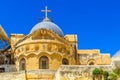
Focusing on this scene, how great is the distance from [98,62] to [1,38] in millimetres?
13257

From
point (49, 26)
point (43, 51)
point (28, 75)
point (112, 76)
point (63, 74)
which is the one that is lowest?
point (112, 76)

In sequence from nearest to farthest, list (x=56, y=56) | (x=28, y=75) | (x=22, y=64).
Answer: (x=28, y=75) < (x=56, y=56) < (x=22, y=64)

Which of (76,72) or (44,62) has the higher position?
(44,62)

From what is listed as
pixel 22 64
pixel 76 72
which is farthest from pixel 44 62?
pixel 76 72

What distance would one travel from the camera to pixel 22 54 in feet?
173

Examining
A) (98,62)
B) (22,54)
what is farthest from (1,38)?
(98,62)

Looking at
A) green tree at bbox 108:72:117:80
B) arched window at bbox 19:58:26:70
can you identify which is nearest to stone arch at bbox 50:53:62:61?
arched window at bbox 19:58:26:70

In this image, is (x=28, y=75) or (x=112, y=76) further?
(x=28, y=75)

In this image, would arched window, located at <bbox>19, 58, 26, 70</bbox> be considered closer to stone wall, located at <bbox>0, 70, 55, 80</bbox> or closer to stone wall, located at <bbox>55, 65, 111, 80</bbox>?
stone wall, located at <bbox>0, 70, 55, 80</bbox>

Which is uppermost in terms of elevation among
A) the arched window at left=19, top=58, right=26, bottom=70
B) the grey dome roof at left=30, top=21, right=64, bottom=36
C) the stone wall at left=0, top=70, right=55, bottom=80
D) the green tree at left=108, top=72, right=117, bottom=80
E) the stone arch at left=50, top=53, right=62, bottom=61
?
the grey dome roof at left=30, top=21, right=64, bottom=36

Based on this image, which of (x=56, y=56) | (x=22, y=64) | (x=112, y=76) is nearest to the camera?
(x=112, y=76)

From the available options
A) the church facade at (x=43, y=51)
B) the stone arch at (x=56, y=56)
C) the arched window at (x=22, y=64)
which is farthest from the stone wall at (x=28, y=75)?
the arched window at (x=22, y=64)

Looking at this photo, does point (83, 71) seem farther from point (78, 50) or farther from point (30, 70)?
point (78, 50)

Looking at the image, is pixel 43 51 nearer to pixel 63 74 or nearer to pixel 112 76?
pixel 63 74
